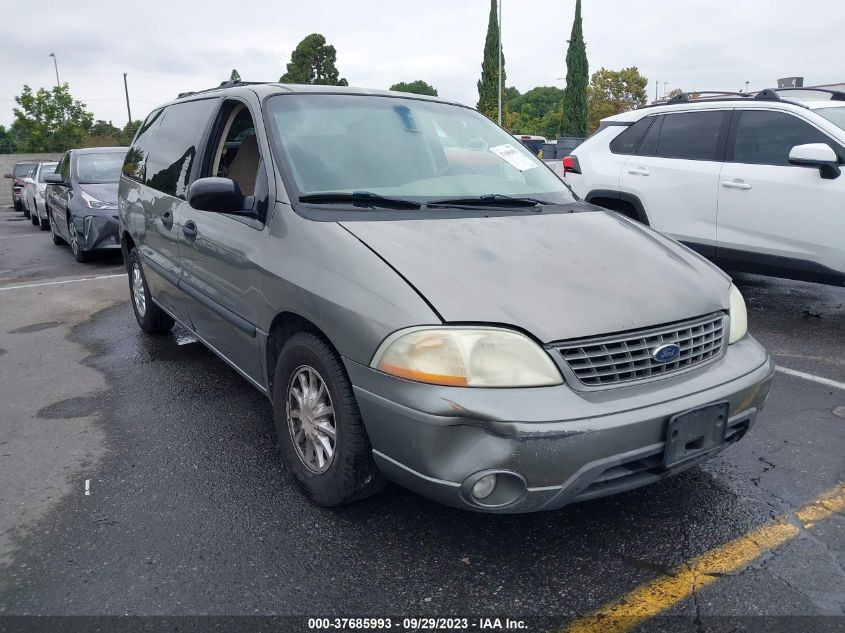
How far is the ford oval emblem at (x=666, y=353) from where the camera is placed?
7.93ft

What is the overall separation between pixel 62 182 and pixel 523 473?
32.1 feet

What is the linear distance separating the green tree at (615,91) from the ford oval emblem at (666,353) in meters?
63.5

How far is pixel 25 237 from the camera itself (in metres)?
13.8

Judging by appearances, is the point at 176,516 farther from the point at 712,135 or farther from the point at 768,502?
the point at 712,135

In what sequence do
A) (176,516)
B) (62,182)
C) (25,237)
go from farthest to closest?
(25,237)
(62,182)
(176,516)

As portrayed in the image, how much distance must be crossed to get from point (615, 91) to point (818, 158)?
62.2 meters

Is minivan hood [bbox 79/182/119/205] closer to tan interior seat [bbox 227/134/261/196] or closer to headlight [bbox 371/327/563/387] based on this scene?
tan interior seat [bbox 227/134/261/196]

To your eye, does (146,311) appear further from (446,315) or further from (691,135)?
(691,135)

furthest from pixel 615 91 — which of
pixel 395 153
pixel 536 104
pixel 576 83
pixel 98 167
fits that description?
pixel 395 153

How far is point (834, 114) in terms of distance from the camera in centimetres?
567

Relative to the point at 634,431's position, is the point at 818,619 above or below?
below

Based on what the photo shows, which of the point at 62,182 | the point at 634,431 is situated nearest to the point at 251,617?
the point at 634,431

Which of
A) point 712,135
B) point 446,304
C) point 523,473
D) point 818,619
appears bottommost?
point 818,619

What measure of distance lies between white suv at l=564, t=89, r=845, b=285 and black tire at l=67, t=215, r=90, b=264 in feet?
22.4
